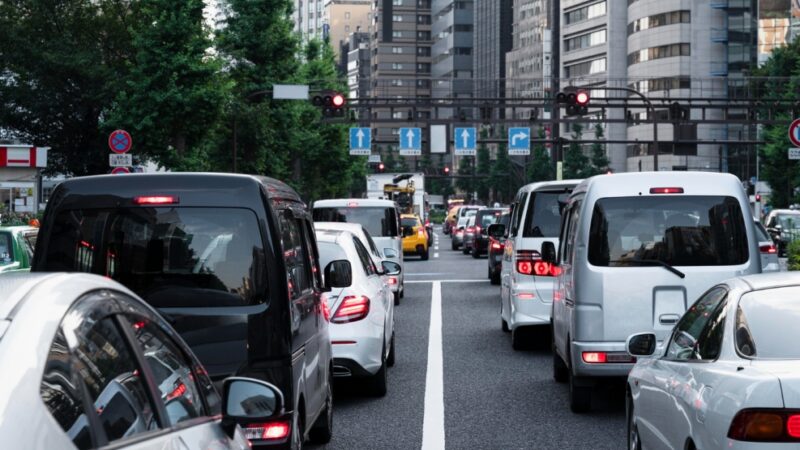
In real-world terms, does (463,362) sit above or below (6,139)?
below

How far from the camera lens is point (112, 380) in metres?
3.21

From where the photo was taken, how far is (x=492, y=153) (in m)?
177

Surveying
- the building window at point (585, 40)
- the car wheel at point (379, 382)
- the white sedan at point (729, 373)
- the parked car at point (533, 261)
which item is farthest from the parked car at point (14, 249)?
the building window at point (585, 40)

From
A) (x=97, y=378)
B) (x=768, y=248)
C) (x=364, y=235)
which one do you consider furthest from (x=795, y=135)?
(x=97, y=378)

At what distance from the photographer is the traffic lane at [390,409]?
9.90 metres

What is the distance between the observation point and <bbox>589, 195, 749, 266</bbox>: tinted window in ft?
35.8

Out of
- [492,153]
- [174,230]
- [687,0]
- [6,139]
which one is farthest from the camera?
[492,153]

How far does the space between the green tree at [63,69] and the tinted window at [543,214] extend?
46.7 m

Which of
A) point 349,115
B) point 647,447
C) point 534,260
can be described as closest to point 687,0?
point 349,115

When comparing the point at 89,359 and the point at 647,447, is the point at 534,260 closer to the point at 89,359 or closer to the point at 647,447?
the point at 647,447

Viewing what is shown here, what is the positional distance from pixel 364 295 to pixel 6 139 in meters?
61.7

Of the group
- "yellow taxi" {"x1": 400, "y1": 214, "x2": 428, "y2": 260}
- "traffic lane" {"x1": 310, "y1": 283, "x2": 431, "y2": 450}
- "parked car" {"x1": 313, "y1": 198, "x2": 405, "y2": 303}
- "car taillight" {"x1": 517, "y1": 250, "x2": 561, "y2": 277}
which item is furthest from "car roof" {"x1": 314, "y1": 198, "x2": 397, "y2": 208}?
"yellow taxi" {"x1": 400, "y1": 214, "x2": 428, "y2": 260}

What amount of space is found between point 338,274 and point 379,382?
8.20 ft

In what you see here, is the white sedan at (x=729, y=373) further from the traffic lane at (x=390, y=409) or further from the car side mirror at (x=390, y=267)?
the car side mirror at (x=390, y=267)
